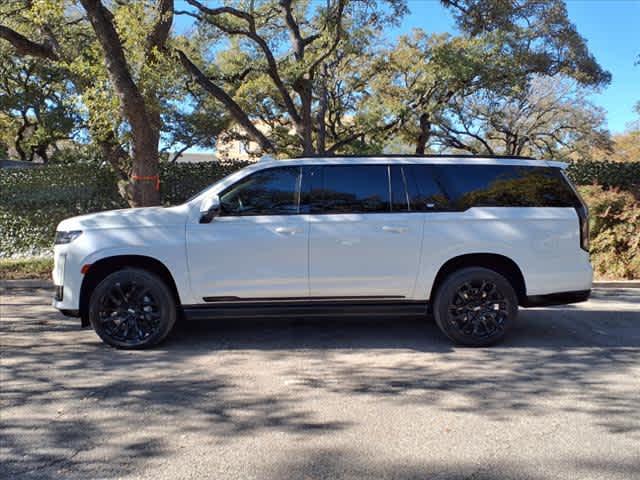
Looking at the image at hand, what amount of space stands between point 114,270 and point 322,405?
277 cm

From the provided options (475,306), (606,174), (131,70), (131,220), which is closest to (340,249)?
(475,306)

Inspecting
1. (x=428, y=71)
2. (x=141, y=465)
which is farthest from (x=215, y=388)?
(x=428, y=71)

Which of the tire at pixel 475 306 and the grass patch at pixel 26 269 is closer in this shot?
the tire at pixel 475 306

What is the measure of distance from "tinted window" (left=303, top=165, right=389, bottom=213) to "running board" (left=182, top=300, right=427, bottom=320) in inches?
38.8

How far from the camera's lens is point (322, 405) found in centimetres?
410

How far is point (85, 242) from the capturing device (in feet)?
17.3

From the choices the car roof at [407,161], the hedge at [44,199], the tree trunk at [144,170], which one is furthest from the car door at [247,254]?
the hedge at [44,199]

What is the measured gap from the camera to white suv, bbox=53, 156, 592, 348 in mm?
5332

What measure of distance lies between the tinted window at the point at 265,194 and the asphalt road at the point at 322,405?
150 centimetres

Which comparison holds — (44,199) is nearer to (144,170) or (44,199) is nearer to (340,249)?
(144,170)

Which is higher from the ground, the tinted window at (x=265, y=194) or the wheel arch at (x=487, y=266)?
the tinted window at (x=265, y=194)

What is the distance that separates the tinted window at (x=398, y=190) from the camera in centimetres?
551

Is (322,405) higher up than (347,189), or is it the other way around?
(347,189)

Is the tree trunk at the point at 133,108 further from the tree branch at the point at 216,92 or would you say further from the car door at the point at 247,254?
the car door at the point at 247,254
